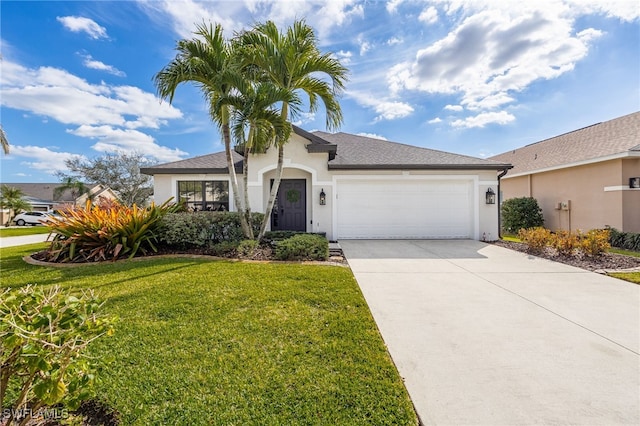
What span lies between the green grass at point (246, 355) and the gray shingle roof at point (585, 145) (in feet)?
43.2

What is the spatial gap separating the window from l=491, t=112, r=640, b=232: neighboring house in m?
15.2

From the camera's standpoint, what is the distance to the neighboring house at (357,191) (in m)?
10.3

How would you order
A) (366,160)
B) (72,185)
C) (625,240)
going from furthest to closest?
(72,185) → (366,160) → (625,240)

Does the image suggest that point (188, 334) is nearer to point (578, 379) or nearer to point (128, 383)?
point (128, 383)

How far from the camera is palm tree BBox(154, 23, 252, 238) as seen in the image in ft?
22.1

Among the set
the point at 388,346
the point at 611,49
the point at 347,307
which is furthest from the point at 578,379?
the point at 611,49

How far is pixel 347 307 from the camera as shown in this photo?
3.88m

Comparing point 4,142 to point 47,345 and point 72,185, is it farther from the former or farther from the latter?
point 47,345

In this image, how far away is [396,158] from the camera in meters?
10.9

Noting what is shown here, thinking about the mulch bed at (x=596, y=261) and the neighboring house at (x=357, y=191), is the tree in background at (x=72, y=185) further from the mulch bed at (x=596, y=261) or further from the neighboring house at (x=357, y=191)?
the mulch bed at (x=596, y=261)

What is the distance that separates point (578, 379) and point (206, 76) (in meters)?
8.76

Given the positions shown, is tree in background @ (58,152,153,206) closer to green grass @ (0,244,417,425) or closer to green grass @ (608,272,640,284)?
green grass @ (0,244,417,425)

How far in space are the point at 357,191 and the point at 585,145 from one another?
1129cm

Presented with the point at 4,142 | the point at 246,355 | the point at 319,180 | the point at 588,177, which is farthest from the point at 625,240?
the point at 4,142
